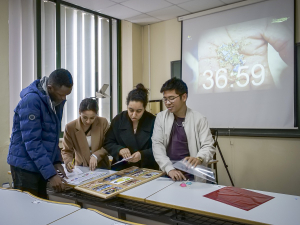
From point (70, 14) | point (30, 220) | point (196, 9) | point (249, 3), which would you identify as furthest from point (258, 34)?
point (30, 220)

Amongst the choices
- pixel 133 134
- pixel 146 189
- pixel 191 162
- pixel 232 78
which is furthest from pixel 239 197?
pixel 232 78

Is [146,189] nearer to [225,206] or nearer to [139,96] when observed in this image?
[225,206]

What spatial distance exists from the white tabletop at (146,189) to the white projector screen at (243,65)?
254 cm

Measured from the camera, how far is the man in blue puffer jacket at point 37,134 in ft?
5.03

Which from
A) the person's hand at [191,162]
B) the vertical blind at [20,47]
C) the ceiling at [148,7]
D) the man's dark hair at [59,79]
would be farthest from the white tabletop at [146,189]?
the ceiling at [148,7]

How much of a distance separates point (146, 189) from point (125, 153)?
0.48 metres

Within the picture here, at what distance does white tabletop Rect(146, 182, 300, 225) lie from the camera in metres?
1.13

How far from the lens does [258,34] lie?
12.4 ft

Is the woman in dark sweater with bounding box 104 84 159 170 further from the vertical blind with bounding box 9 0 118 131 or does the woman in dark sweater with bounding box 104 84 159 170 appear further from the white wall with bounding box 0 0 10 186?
the vertical blind with bounding box 9 0 118 131

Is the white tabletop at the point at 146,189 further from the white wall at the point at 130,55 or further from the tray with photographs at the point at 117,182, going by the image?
the white wall at the point at 130,55

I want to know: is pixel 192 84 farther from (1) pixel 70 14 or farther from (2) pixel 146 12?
(1) pixel 70 14

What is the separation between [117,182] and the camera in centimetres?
172

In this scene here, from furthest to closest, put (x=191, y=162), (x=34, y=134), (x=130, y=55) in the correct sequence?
1. (x=130, y=55)
2. (x=191, y=162)
3. (x=34, y=134)

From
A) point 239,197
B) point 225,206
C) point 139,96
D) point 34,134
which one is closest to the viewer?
point 225,206
